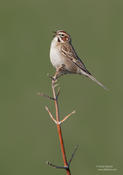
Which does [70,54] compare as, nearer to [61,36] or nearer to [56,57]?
[61,36]

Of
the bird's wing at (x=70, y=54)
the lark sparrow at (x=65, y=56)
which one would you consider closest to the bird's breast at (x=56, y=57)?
the lark sparrow at (x=65, y=56)

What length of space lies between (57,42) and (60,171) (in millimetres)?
2129

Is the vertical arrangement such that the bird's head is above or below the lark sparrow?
above

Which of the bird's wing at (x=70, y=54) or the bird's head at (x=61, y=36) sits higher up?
the bird's head at (x=61, y=36)

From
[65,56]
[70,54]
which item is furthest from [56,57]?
[70,54]

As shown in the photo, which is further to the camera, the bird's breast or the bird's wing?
the bird's wing

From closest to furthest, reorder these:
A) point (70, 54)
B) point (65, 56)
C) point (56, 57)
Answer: point (56, 57)
point (65, 56)
point (70, 54)

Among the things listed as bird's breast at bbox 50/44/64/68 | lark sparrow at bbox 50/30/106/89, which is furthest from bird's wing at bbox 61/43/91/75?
bird's breast at bbox 50/44/64/68

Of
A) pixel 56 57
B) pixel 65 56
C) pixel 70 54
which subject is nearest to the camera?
pixel 56 57

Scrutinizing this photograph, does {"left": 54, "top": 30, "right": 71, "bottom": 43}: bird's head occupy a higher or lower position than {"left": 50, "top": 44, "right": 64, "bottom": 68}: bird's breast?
higher

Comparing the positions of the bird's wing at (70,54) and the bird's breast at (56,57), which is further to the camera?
the bird's wing at (70,54)

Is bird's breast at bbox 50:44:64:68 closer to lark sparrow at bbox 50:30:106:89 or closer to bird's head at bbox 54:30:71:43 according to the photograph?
lark sparrow at bbox 50:30:106:89

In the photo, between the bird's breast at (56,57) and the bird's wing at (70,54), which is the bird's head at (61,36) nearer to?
the bird's wing at (70,54)

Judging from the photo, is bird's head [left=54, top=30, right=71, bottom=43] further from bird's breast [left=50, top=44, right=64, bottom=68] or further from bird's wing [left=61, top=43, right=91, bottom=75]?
bird's breast [left=50, top=44, right=64, bottom=68]
